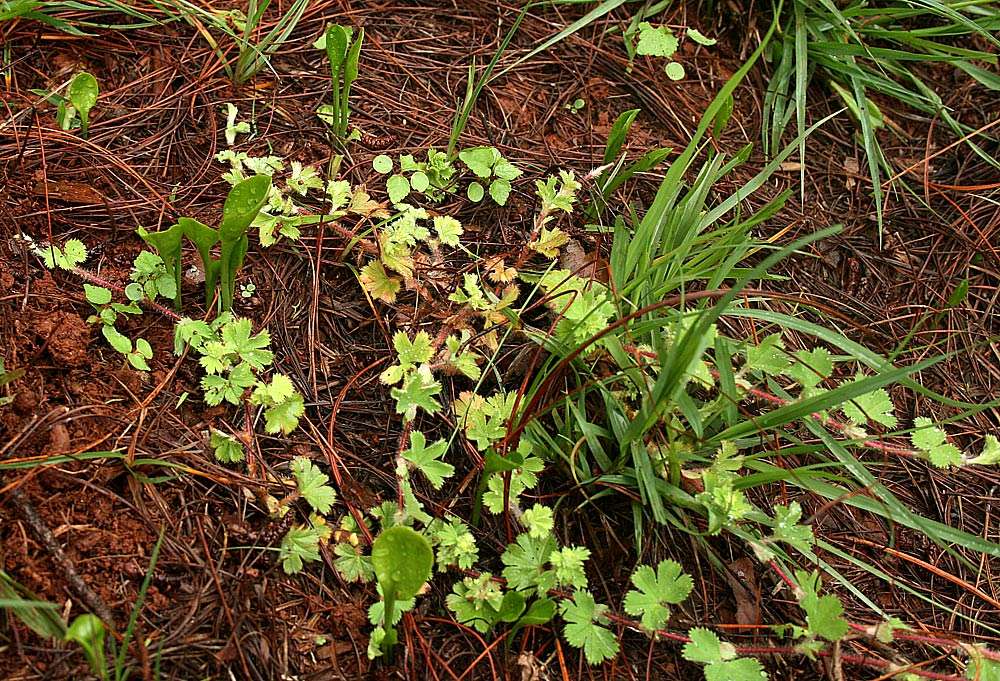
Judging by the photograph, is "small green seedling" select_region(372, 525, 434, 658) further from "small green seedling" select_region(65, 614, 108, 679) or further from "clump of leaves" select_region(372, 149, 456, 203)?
"clump of leaves" select_region(372, 149, 456, 203)

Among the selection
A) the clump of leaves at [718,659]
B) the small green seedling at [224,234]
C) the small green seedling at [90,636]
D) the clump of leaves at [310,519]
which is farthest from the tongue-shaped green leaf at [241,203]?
the clump of leaves at [718,659]

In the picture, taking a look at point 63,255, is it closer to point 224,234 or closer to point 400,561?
point 224,234

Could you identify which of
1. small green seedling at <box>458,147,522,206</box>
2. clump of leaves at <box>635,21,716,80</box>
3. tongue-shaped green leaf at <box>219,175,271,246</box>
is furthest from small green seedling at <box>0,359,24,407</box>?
clump of leaves at <box>635,21,716,80</box>

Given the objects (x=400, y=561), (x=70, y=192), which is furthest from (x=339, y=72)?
(x=400, y=561)

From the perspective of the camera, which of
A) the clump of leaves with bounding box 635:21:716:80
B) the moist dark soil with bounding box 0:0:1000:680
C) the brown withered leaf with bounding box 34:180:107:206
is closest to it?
the moist dark soil with bounding box 0:0:1000:680

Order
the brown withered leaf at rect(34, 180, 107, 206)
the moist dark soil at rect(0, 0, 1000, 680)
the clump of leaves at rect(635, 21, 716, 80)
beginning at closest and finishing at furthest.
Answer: the moist dark soil at rect(0, 0, 1000, 680), the brown withered leaf at rect(34, 180, 107, 206), the clump of leaves at rect(635, 21, 716, 80)
